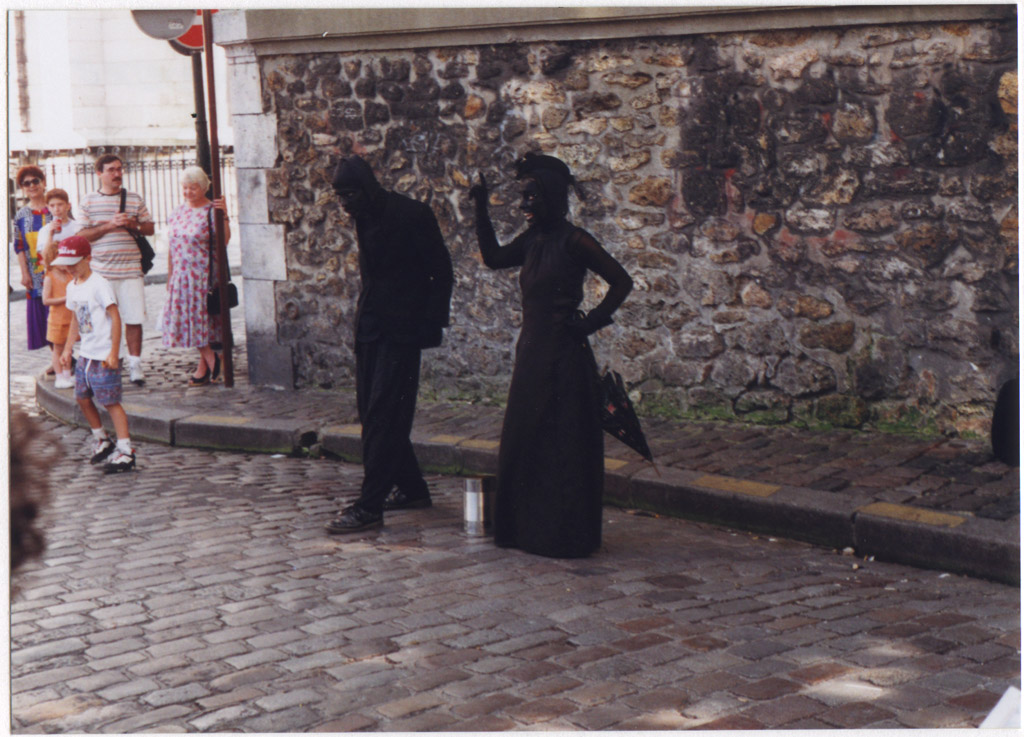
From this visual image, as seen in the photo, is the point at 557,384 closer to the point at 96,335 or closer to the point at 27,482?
the point at 96,335

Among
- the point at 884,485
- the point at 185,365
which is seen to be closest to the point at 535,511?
the point at 884,485

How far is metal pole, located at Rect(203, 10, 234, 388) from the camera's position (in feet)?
30.9

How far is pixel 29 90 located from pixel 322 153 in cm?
1328

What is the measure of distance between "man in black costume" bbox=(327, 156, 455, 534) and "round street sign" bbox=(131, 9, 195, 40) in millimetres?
3719

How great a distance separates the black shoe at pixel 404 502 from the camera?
6.59 meters

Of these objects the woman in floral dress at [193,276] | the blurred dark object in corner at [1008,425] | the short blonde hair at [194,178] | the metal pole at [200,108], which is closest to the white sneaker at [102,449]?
the woman in floral dress at [193,276]

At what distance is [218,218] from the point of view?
32.7ft

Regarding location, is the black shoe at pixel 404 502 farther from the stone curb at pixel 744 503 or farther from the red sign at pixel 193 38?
the red sign at pixel 193 38

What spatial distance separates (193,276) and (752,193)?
4603 millimetres

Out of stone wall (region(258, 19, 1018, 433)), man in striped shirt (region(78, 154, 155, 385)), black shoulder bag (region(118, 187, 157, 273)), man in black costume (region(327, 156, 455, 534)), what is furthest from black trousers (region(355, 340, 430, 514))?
black shoulder bag (region(118, 187, 157, 273))

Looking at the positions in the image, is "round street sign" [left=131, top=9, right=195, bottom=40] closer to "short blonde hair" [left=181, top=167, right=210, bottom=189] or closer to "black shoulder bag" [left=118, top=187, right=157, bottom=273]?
"short blonde hair" [left=181, top=167, right=210, bottom=189]

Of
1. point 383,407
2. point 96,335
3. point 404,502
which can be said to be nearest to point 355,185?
point 383,407

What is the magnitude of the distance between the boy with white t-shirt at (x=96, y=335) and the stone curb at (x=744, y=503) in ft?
3.06

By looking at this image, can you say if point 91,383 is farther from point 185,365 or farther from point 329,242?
point 185,365
